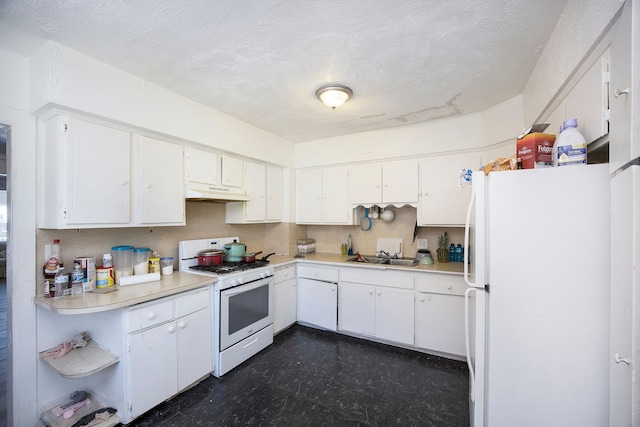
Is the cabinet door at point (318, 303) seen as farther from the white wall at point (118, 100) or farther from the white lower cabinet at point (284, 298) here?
the white wall at point (118, 100)

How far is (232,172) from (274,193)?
77 centimetres

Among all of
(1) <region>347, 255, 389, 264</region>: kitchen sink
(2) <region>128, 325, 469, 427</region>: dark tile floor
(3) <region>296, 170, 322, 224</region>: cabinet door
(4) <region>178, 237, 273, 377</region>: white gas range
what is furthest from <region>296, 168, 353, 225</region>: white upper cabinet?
(2) <region>128, 325, 469, 427</region>: dark tile floor

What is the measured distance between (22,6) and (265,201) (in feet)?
8.04

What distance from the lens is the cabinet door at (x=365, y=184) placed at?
3355 millimetres

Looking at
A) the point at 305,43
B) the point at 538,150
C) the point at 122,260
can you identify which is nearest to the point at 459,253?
the point at 538,150

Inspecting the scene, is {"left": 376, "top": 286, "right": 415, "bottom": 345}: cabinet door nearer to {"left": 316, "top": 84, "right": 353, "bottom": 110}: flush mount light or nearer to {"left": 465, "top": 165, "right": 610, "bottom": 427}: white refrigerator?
{"left": 465, "top": 165, "right": 610, "bottom": 427}: white refrigerator

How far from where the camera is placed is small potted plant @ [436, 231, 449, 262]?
3141 mm

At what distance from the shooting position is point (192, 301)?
221 centimetres

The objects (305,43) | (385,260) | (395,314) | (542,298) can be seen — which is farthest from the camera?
(385,260)

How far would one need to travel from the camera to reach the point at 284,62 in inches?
74.4

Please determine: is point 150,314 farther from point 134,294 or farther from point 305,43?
point 305,43

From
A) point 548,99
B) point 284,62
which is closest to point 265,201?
point 284,62

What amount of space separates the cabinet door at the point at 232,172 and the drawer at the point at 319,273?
1.32 metres

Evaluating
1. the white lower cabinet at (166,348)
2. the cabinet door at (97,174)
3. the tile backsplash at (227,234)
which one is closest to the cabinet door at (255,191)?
the tile backsplash at (227,234)
